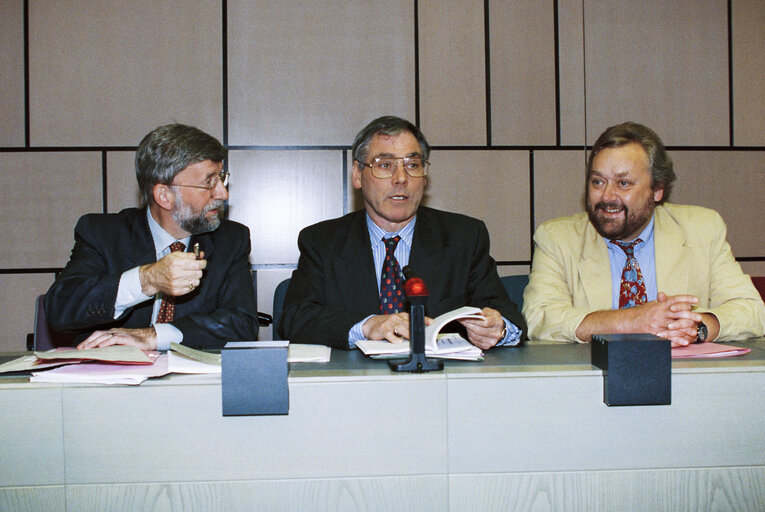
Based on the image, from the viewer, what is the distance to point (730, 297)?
7.43 ft

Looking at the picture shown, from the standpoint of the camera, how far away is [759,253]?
3.87m

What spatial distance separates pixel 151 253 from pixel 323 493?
1445mm

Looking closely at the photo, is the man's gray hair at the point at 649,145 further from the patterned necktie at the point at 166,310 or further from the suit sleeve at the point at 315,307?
the patterned necktie at the point at 166,310

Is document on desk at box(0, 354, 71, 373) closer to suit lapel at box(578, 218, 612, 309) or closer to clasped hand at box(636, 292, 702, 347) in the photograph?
clasped hand at box(636, 292, 702, 347)

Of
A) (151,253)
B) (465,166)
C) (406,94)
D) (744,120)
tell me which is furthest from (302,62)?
(744,120)

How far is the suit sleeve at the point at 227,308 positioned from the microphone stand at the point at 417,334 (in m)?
1.09

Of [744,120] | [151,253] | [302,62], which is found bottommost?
[151,253]

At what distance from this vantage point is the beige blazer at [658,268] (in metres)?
2.29

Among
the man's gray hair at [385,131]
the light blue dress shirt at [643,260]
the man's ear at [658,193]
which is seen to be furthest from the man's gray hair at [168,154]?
the man's ear at [658,193]

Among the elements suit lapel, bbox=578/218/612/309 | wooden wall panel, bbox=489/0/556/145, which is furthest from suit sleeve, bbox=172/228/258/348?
wooden wall panel, bbox=489/0/556/145

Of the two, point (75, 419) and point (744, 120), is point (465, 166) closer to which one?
point (744, 120)

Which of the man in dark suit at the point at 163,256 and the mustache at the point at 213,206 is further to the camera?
the mustache at the point at 213,206

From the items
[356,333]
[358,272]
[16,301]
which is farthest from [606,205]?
[16,301]

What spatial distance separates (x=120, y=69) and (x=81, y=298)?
1.84 m
